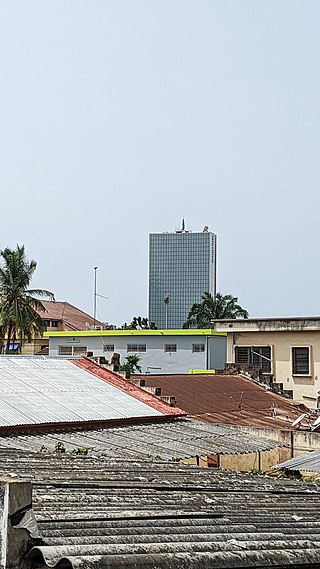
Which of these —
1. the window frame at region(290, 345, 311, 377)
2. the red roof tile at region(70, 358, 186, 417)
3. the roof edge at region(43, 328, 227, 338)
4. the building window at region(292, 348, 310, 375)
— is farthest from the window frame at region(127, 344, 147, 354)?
the red roof tile at region(70, 358, 186, 417)

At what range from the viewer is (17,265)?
46312 millimetres

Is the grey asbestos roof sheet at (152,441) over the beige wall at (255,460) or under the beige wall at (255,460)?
over

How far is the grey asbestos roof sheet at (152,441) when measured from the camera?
615 inches

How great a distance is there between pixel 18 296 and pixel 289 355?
17.4 meters

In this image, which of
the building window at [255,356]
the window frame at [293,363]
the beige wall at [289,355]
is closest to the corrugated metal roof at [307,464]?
the beige wall at [289,355]

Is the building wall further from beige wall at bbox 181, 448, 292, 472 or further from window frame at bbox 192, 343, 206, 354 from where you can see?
window frame at bbox 192, 343, 206, 354

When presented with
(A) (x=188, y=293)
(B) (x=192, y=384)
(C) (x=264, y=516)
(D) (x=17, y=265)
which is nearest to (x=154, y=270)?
(A) (x=188, y=293)

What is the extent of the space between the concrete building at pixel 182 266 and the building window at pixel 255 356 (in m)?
126

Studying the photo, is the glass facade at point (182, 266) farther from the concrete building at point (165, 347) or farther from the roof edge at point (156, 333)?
the concrete building at point (165, 347)

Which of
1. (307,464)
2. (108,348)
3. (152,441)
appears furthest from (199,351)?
(307,464)

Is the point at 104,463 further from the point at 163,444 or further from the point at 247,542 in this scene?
the point at 163,444

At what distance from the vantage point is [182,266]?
6629 inches

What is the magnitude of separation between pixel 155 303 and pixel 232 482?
493ft

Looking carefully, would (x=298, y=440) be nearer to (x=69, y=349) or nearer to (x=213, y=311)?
(x=69, y=349)
